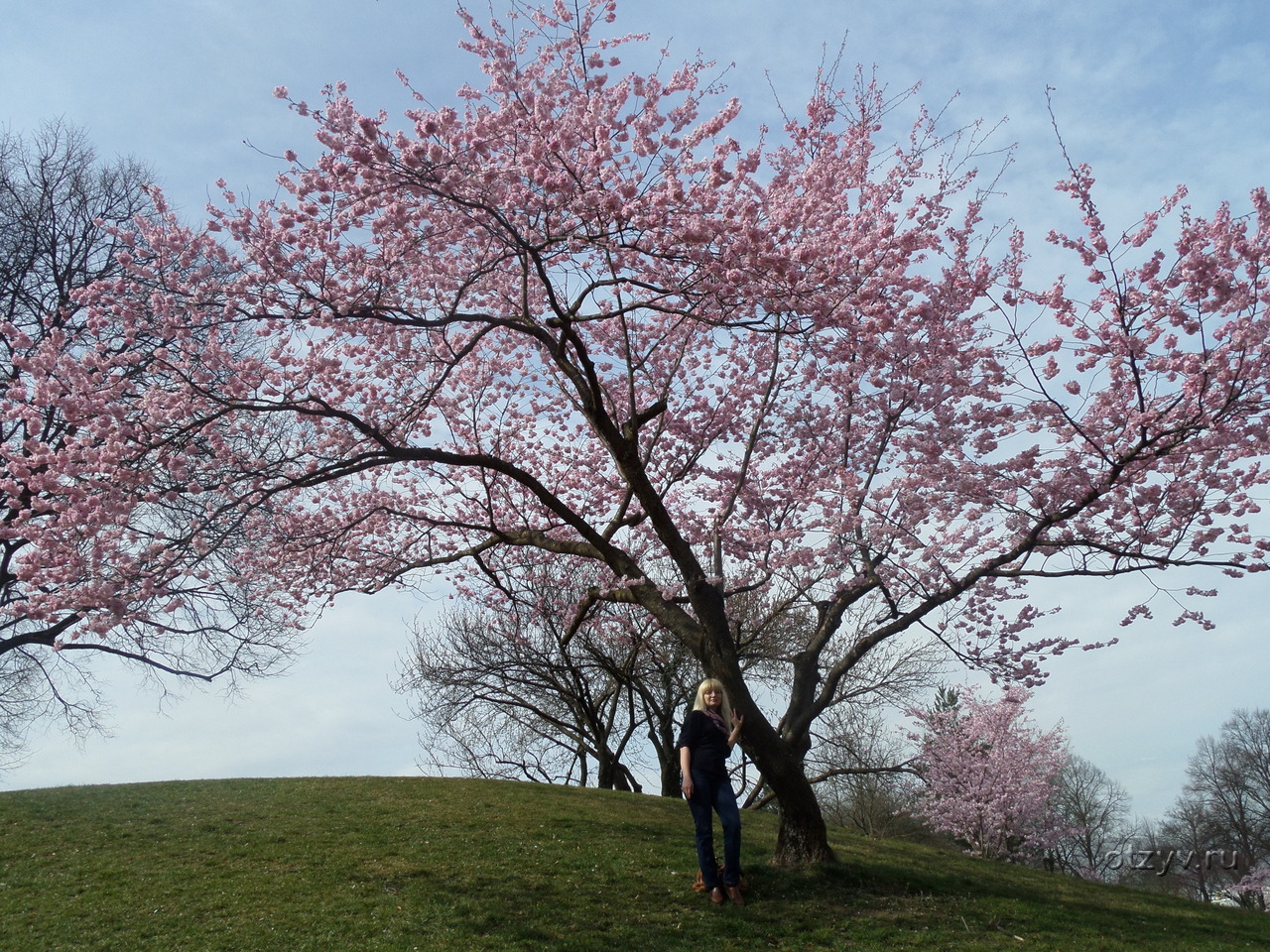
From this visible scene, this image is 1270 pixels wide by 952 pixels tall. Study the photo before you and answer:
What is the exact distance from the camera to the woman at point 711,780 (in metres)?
7.52

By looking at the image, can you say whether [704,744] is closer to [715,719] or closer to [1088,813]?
[715,719]

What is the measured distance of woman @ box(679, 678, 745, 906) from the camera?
7516mm

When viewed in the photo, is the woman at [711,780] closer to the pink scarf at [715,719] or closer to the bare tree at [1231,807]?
the pink scarf at [715,719]

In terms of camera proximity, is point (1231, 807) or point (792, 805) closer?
point (792, 805)

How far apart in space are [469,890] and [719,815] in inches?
102

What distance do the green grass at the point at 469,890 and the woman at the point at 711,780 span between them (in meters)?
0.29

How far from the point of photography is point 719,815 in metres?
7.41

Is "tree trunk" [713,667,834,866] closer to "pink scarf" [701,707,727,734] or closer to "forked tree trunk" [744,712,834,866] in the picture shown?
"forked tree trunk" [744,712,834,866]

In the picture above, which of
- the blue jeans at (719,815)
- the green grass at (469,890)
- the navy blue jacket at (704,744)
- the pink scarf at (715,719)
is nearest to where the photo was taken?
the green grass at (469,890)

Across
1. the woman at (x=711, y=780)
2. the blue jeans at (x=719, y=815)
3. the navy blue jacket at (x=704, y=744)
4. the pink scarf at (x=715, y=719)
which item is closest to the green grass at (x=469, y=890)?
the woman at (x=711, y=780)

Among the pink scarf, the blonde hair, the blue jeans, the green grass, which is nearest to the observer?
the green grass

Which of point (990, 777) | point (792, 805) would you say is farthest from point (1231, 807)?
point (792, 805)

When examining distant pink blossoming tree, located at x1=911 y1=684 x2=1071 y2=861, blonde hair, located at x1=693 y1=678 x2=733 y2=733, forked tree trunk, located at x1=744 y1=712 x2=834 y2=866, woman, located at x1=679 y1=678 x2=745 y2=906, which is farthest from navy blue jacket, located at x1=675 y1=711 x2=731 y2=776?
distant pink blossoming tree, located at x1=911 y1=684 x2=1071 y2=861

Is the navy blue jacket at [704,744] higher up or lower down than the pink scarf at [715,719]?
lower down
